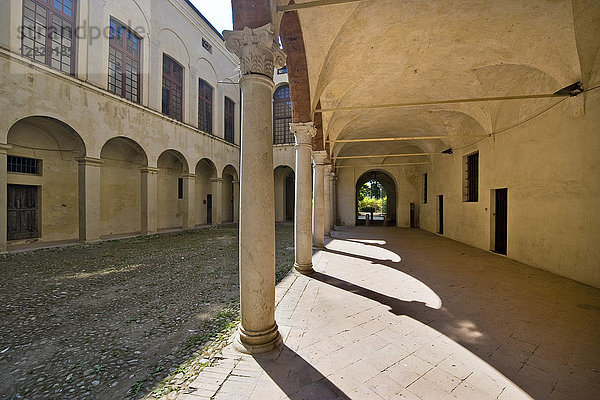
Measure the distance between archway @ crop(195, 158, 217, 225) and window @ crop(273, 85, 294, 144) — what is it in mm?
5944

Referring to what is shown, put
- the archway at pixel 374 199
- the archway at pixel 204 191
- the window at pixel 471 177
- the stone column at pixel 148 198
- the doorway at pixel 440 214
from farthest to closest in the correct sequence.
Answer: the archway at pixel 374 199
the archway at pixel 204 191
the doorway at pixel 440 214
the stone column at pixel 148 198
the window at pixel 471 177

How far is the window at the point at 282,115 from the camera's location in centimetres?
2098

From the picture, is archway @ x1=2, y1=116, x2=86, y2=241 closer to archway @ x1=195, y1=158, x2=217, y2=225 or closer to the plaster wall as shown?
archway @ x1=195, y1=158, x2=217, y2=225

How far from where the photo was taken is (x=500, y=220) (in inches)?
356

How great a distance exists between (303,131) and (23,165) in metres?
11.4

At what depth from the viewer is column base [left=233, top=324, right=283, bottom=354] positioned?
2924mm

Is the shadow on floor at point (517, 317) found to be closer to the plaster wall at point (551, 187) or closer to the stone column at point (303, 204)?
the stone column at point (303, 204)

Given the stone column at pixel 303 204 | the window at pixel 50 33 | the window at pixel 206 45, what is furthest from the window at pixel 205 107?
the stone column at pixel 303 204

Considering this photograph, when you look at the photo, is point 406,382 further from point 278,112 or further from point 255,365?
point 278,112

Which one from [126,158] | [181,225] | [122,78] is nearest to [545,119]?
[122,78]

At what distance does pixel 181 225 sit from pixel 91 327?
569 inches

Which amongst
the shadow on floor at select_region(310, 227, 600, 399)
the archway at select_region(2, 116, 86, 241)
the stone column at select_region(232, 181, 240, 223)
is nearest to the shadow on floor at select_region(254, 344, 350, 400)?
the shadow on floor at select_region(310, 227, 600, 399)

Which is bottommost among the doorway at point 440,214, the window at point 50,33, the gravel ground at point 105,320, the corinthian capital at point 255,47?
the gravel ground at point 105,320

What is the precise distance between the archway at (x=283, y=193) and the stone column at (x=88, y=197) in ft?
43.8
